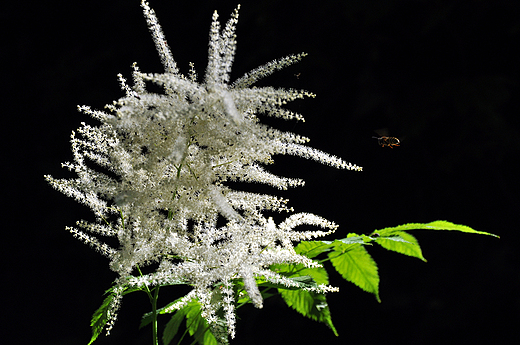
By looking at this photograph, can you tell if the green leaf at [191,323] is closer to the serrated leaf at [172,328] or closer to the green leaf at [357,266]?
the serrated leaf at [172,328]

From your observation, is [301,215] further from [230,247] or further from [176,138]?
[176,138]

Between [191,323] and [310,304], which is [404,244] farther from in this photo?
[191,323]

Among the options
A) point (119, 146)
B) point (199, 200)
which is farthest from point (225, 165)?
point (119, 146)

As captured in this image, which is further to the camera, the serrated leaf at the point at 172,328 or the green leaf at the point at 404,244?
the serrated leaf at the point at 172,328

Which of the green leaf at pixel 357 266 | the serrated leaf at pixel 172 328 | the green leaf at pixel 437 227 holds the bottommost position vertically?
the serrated leaf at pixel 172 328

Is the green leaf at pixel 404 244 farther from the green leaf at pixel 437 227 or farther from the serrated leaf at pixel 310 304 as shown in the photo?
the serrated leaf at pixel 310 304

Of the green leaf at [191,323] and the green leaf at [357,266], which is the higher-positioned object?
the green leaf at [357,266]

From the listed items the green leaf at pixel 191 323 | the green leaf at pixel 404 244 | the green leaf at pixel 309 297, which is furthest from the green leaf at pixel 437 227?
the green leaf at pixel 191 323
